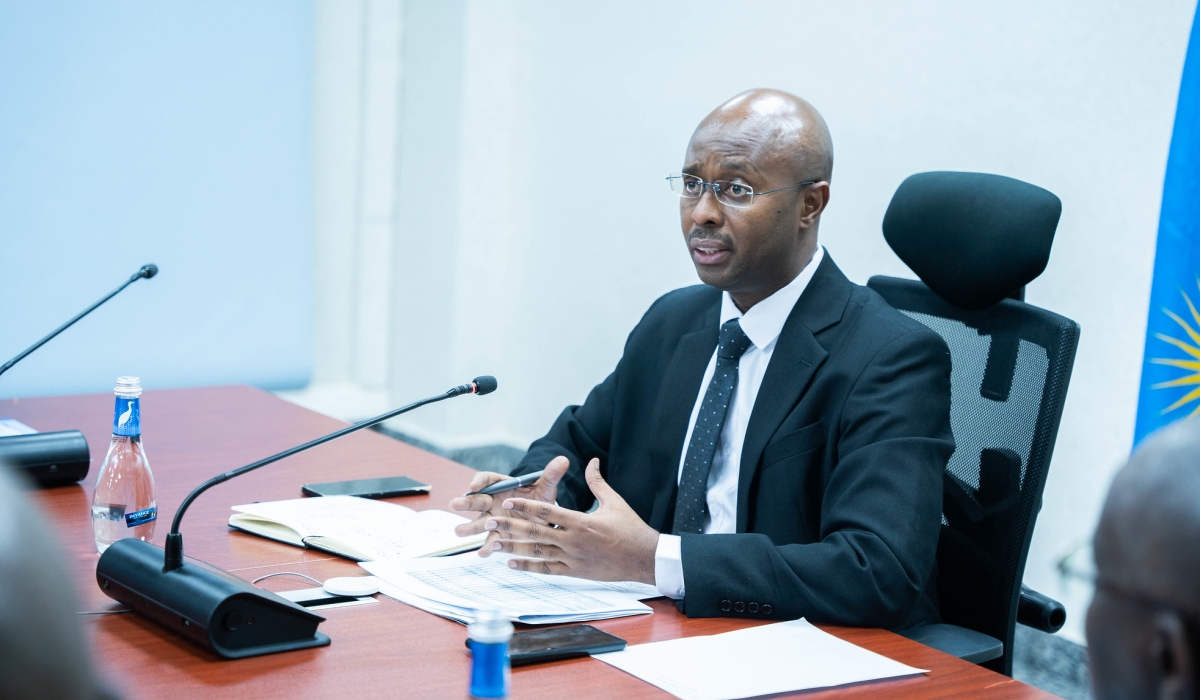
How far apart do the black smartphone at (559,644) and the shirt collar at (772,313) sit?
743mm

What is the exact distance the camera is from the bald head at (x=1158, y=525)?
0.56 meters

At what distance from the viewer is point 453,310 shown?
178 inches

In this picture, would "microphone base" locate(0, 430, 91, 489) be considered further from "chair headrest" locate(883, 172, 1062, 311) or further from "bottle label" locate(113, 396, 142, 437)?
"chair headrest" locate(883, 172, 1062, 311)

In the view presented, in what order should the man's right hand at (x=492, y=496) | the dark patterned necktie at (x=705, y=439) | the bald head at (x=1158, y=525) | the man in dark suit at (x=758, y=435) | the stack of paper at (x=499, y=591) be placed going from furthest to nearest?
the dark patterned necktie at (x=705, y=439), the man's right hand at (x=492, y=496), the man in dark suit at (x=758, y=435), the stack of paper at (x=499, y=591), the bald head at (x=1158, y=525)

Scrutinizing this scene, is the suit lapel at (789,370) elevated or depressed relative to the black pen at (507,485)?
elevated

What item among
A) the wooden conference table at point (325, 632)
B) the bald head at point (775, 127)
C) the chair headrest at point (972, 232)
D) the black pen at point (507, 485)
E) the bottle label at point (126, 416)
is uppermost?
the bald head at point (775, 127)

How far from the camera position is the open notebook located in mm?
1652

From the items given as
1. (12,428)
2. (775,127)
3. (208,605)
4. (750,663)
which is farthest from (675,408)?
(12,428)

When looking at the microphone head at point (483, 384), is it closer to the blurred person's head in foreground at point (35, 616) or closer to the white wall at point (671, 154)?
the blurred person's head in foreground at point (35, 616)

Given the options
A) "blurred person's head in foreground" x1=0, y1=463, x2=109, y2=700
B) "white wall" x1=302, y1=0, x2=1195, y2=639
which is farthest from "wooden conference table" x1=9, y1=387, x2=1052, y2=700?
"white wall" x1=302, y1=0, x2=1195, y2=639

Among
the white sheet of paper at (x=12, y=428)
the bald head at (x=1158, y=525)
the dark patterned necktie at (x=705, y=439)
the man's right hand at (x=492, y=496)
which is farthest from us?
the white sheet of paper at (x=12, y=428)

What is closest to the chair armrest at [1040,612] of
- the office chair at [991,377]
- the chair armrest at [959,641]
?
the office chair at [991,377]

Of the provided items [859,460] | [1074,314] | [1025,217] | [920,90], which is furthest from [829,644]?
[920,90]

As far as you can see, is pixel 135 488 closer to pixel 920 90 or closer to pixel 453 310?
pixel 920 90
